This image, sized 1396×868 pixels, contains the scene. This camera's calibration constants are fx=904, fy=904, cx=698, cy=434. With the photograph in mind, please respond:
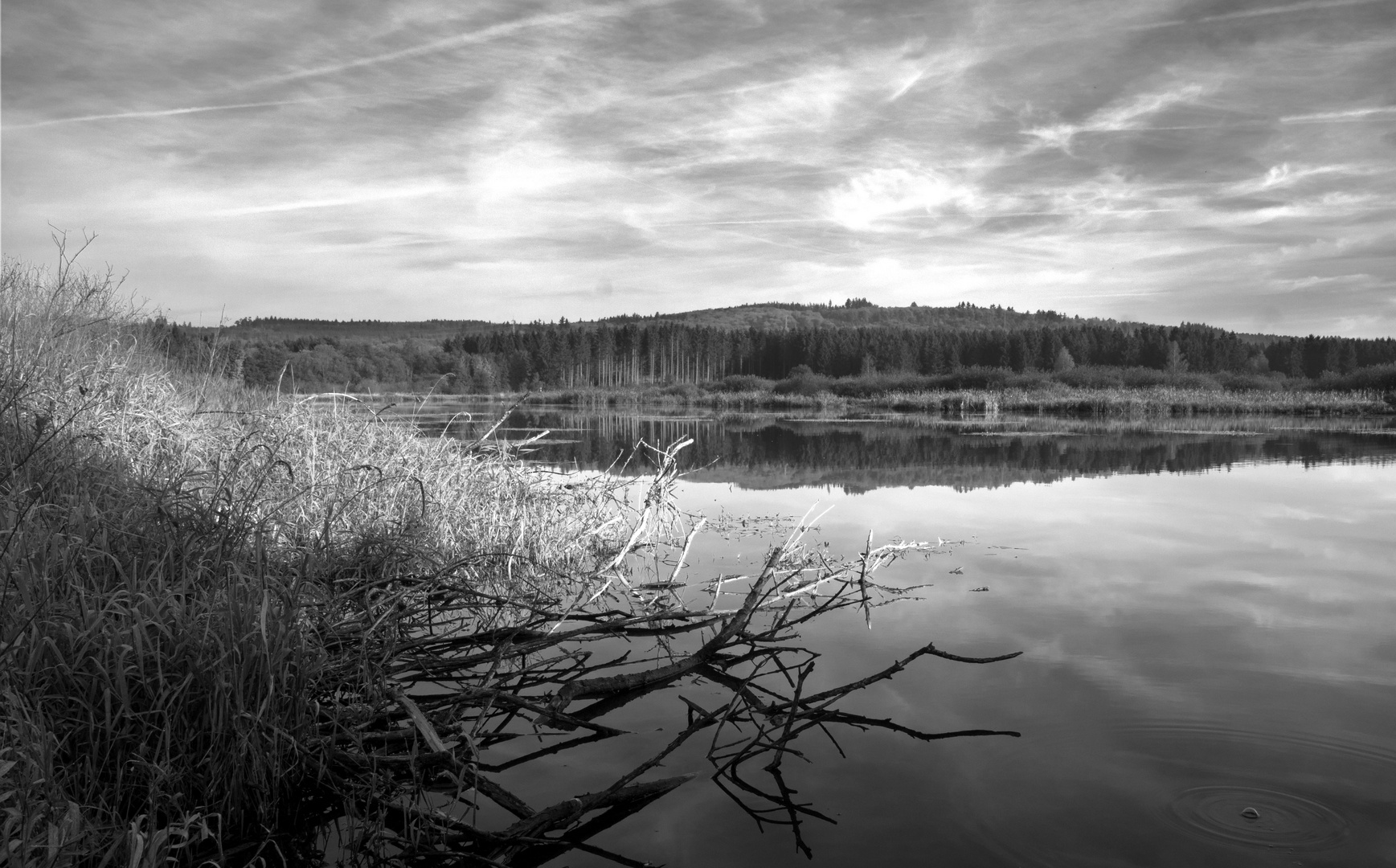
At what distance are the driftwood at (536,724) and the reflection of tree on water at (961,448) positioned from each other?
6194 millimetres

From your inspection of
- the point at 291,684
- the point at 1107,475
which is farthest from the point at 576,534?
the point at 1107,475

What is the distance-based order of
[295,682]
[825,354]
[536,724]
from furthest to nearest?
[825,354] → [536,724] → [295,682]

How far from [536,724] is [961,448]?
1632 centimetres

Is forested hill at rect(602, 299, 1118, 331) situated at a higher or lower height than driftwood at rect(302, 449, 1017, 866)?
higher

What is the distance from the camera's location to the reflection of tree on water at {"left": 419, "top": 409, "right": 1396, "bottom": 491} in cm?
1398

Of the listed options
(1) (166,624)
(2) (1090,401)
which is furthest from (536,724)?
(2) (1090,401)

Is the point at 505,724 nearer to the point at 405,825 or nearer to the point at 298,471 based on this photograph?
the point at 405,825

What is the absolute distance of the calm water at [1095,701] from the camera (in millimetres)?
2990

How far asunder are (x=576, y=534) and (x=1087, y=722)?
454 centimetres

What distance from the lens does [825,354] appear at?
286ft

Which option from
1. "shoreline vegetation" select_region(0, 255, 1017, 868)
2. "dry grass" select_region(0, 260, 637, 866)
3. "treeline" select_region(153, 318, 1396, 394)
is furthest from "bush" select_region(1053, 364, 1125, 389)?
"dry grass" select_region(0, 260, 637, 866)

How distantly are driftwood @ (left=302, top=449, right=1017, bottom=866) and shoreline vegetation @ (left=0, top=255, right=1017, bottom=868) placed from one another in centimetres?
1

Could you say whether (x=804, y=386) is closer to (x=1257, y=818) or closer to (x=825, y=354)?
(x=825, y=354)

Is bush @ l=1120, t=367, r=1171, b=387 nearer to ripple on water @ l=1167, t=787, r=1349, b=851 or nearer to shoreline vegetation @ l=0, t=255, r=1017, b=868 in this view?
shoreline vegetation @ l=0, t=255, r=1017, b=868
